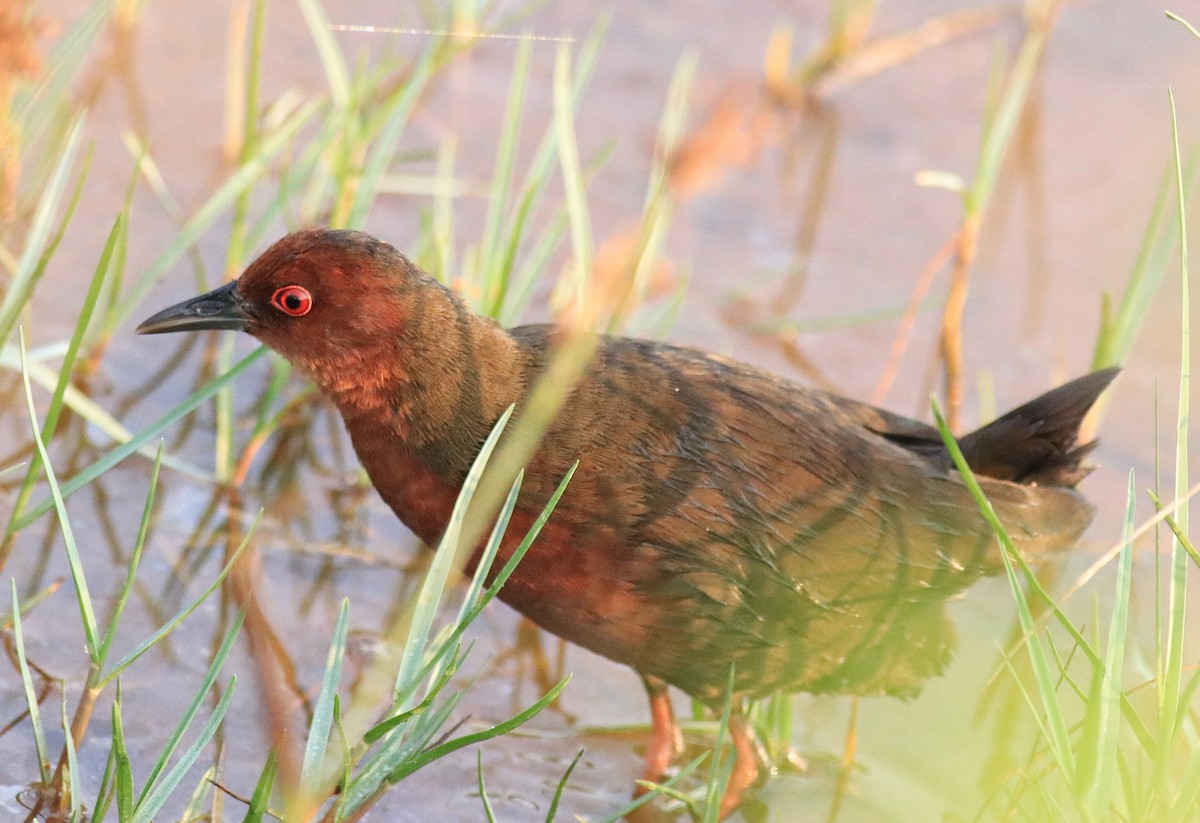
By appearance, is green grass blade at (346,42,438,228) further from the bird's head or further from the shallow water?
the bird's head

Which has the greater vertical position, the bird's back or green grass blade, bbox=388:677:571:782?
the bird's back

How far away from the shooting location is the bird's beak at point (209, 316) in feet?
11.0

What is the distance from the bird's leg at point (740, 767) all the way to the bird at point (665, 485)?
26 mm

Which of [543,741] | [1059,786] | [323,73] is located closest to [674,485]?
[543,741]

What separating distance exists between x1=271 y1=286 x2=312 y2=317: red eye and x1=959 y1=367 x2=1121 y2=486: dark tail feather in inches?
64.3

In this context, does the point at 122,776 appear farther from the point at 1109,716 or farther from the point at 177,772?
the point at 1109,716

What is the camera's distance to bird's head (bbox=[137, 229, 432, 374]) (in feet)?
10.7

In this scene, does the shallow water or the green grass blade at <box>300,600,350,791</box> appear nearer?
the green grass blade at <box>300,600,350,791</box>

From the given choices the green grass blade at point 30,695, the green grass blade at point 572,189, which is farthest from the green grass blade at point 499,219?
the green grass blade at point 30,695

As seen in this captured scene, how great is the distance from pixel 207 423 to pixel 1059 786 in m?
2.51

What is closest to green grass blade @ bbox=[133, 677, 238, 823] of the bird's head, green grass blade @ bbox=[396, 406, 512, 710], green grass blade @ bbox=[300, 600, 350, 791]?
green grass blade @ bbox=[300, 600, 350, 791]

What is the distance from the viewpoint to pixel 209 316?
133 inches

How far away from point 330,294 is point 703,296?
2.09 meters

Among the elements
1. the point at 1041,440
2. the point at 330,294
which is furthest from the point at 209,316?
the point at 1041,440
